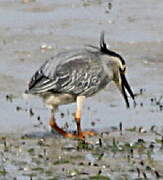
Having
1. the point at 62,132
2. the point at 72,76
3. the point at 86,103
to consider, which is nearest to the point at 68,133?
the point at 62,132

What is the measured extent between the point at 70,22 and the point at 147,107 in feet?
15.4

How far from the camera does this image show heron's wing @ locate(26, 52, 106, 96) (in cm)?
1014

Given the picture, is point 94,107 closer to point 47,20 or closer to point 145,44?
point 145,44


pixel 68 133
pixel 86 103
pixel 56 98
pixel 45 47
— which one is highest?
pixel 45 47

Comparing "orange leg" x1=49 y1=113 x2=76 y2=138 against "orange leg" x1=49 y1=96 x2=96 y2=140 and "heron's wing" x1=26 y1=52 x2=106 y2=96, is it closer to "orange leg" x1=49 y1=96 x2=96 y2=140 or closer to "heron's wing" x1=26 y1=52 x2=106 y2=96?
"orange leg" x1=49 y1=96 x2=96 y2=140

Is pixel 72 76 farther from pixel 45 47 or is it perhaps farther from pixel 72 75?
pixel 45 47

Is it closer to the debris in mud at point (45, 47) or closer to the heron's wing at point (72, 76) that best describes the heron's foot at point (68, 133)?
the heron's wing at point (72, 76)

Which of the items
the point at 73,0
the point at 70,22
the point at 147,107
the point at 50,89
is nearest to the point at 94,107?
the point at 147,107

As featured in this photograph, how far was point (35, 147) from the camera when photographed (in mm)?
9781

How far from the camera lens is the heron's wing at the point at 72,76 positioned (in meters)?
10.1

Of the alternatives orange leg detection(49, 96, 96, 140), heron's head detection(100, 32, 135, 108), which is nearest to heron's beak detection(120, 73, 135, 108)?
heron's head detection(100, 32, 135, 108)

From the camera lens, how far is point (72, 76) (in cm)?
1028

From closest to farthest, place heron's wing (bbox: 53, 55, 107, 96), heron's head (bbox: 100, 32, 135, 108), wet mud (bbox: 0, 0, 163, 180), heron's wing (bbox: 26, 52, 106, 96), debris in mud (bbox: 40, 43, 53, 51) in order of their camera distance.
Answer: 1. wet mud (bbox: 0, 0, 163, 180)
2. heron's wing (bbox: 26, 52, 106, 96)
3. heron's wing (bbox: 53, 55, 107, 96)
4. heron's head (bbox: 100, 32, 135, 108)
5. debris in mud (bbox: 40, 43, 53, 51)

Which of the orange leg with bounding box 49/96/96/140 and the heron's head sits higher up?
the heron's head
